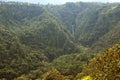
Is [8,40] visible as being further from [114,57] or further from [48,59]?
[114,57]

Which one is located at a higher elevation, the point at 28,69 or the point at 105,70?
the point at 105,70

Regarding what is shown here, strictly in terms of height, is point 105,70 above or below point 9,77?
above

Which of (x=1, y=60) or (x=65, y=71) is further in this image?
(x=1, y=60)

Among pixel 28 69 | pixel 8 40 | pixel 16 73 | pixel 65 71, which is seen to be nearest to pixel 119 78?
pixel 65 71

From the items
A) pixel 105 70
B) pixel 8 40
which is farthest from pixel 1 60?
pixel 105 70

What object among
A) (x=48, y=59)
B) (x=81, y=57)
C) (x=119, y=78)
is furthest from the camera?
(x=48, y=59)

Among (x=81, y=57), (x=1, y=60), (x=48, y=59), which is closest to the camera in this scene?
(x=1, y=60)

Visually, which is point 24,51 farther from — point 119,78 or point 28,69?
point 119,78

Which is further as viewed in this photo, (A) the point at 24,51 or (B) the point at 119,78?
(A) the point at 24,51

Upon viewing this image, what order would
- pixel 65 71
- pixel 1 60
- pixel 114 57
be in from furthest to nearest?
pixel 1 60 → pixel 65 71 → pixel 114 57
